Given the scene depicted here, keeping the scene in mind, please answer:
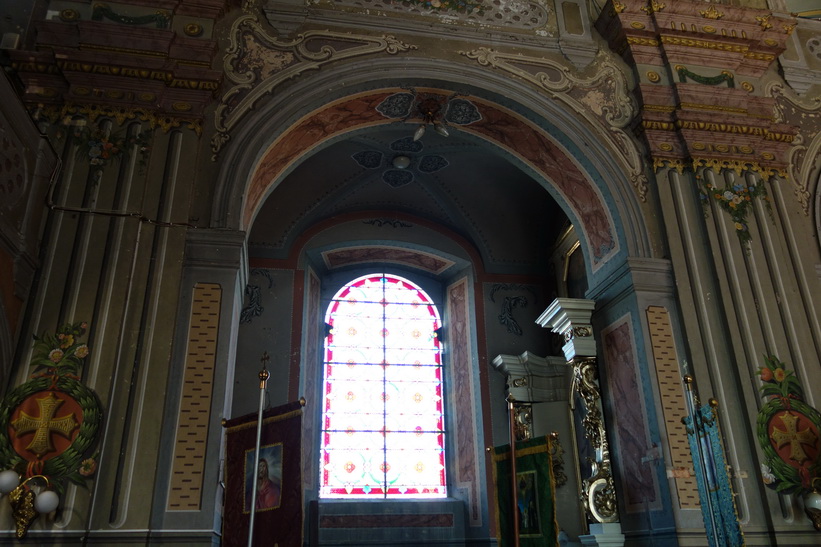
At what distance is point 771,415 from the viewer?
5.66 meters

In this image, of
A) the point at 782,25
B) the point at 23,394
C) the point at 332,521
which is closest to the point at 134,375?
the point at 23,394

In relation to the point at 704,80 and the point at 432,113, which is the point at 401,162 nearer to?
the point at 432,113

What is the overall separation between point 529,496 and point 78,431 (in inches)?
123

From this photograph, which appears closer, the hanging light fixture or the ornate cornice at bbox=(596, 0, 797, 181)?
the hanging light fixture

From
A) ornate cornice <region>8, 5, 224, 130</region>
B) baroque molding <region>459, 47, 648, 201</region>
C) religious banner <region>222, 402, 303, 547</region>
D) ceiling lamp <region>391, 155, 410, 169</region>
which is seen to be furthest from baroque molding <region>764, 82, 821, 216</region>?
ornate cornice <region>8, 5, 224, 130</region>

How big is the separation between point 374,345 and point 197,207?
13.5 feet

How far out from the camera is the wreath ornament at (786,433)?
5466mm

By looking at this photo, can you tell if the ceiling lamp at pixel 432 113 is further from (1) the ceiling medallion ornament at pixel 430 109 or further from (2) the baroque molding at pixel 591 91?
(2) the baroque molding at pixel 591 91

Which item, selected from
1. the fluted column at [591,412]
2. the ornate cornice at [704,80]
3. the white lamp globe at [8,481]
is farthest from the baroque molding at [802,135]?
the white lamp globe at [8,481]

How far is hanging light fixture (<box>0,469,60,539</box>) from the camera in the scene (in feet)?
14.0

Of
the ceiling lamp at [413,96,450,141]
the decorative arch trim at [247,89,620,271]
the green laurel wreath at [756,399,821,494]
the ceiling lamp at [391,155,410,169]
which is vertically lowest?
the green laurel wreath at [756,399,821,494]

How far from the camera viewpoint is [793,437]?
18.4ft

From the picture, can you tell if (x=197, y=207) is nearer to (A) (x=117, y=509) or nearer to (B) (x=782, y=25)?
(A) (x=117, y=509)

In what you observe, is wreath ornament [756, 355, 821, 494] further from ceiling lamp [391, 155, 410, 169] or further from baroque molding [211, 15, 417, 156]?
ceiling lamp [391, 155, 410, 169]
